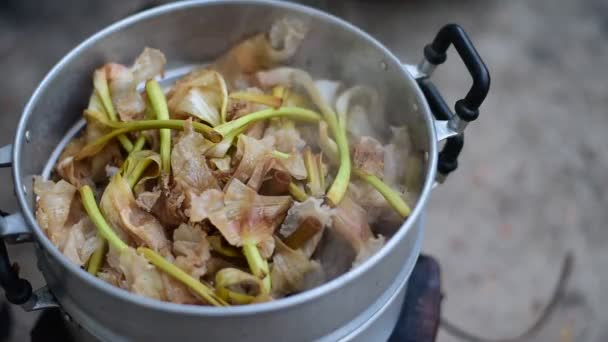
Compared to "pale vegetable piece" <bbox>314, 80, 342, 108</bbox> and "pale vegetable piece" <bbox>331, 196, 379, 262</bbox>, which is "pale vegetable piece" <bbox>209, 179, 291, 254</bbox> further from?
"pale vegetable piece" <bbox>314, 80, 342, 108</bbox>

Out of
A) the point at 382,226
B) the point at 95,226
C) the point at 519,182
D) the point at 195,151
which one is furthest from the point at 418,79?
the point at 519,182

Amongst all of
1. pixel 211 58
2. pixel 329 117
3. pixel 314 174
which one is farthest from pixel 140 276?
pixel 211 58

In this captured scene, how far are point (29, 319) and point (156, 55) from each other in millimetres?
951

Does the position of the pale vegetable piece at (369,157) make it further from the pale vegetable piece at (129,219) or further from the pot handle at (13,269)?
the pot handle at (13,269)

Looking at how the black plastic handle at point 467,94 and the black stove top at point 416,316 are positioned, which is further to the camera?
the black stove top at point 416,316

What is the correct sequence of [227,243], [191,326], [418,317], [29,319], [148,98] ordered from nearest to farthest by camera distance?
[191,326], [227,243], [148,98], [418,317], [29,319]

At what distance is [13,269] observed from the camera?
27.8 inches

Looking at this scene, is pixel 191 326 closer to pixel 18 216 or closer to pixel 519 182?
pixel 18 216

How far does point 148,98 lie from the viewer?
894 millimetres

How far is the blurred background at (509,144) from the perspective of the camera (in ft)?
5.65

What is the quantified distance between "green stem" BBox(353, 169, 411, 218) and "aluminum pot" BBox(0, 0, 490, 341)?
3 centimetres

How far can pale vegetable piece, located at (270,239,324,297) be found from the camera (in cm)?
73

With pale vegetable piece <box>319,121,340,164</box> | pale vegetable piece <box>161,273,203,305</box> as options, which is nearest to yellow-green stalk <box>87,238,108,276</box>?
pale vegetable piece <box>161,273,203,305</box>

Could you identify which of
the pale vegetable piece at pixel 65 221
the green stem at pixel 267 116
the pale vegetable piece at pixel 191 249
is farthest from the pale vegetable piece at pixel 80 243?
the green stem at pixel 267 116
